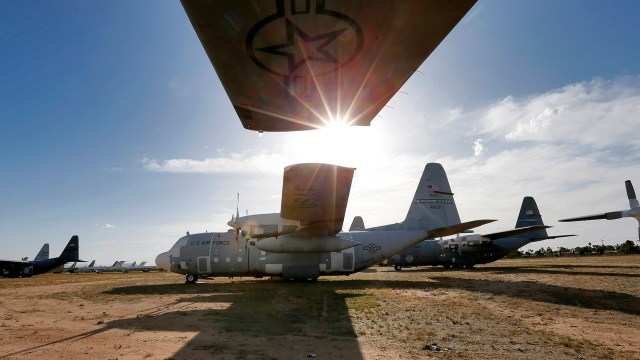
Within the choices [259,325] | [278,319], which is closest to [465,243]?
[278,319]

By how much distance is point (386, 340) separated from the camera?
757cm

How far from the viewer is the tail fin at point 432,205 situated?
78.9 ft

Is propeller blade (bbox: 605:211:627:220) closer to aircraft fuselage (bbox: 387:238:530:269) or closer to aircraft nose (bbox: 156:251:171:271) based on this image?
aircraft fuselage (bbox: 387:238:530:269)

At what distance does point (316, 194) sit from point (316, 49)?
979 centimetres

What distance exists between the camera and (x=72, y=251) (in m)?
53.0

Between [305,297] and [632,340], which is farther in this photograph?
[305,297]

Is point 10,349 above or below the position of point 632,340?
above

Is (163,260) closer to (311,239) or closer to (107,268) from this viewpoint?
(311,239)

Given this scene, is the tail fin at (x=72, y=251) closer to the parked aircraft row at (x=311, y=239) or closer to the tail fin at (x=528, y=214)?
the parked aircraft row at (x=311, y=239)

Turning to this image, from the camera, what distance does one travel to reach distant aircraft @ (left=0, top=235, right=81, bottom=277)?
48.4 m

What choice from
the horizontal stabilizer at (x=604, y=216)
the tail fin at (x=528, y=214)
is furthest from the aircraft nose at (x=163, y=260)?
the tail fin at (x=528, y=214)

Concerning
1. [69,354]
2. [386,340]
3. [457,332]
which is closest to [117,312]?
[69,354]

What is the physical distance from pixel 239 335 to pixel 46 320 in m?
6.93

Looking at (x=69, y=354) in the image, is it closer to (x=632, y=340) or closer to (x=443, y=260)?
(x=632, y=340)
